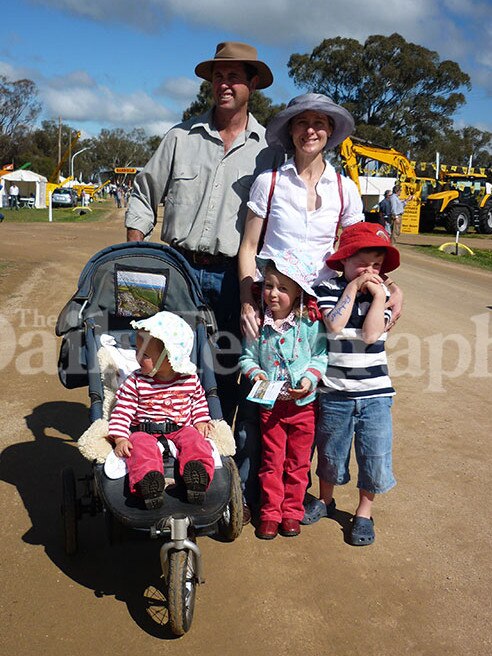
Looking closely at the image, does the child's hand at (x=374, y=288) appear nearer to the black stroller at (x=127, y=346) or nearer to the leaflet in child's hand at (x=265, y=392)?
the leaflet in child's hand at (x=265, y=392)

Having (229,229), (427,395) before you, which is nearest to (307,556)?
(229,229)

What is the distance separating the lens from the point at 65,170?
87812mm

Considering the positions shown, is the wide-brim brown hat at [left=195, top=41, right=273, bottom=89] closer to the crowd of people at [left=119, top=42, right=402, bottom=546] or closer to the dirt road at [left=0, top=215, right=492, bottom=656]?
the crowd of people at [left=119, top=42, right=402, bottom=546]

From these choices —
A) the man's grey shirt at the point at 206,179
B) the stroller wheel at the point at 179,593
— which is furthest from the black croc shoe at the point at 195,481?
the man's grey shirt at the point at 206,179

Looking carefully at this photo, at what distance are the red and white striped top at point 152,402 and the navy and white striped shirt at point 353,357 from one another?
29.3 inches

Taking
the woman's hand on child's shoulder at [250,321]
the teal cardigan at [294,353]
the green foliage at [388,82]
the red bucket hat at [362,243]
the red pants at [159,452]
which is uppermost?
the green foliage at [388,82]

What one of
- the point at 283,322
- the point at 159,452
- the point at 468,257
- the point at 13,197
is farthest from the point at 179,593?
the point at 13,197

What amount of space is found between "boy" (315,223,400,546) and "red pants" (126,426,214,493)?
803 millimetres

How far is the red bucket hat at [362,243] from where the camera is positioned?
11.2 feet

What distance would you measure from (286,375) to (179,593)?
1249 mm

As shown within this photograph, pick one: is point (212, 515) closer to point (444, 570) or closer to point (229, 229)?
point (444, 570)

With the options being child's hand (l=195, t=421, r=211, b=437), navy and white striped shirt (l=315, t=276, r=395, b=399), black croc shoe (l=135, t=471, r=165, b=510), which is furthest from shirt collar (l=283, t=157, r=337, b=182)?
black croc shoe (l=135, t=471, r=165, b=510)

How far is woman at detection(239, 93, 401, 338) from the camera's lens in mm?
3578

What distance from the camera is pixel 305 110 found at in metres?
3.54
